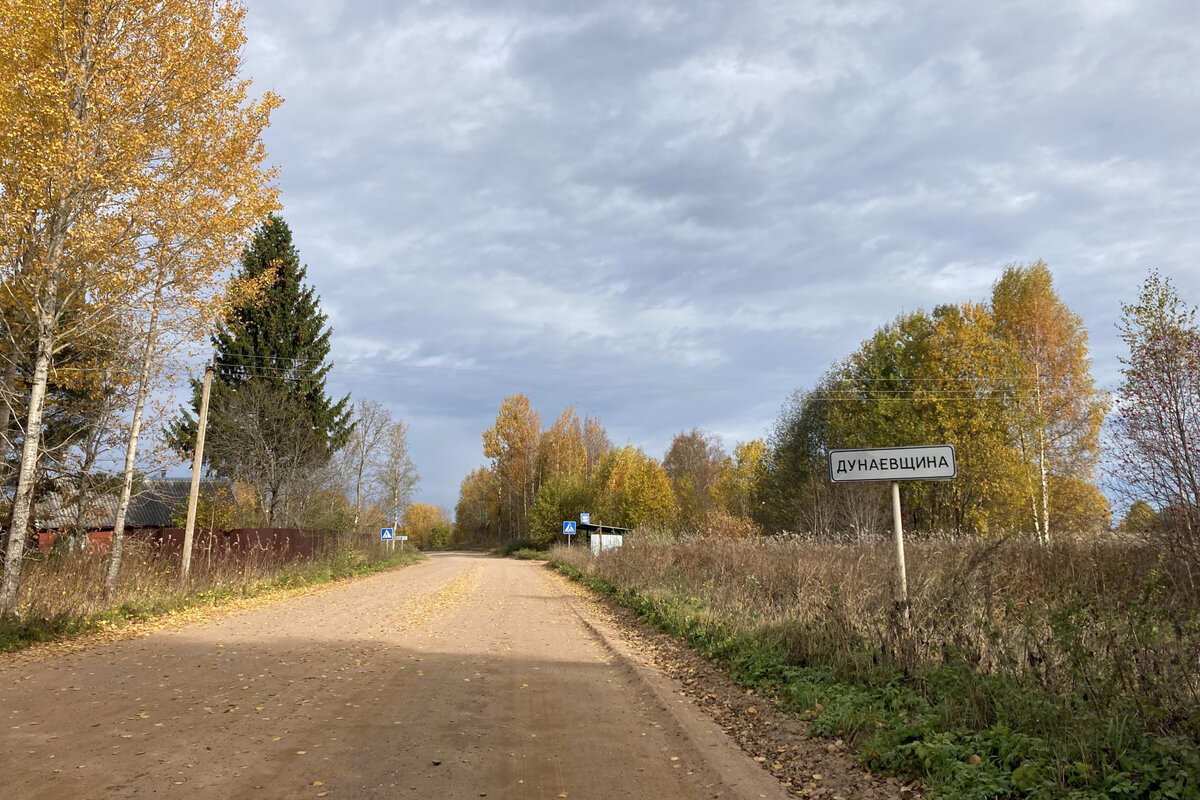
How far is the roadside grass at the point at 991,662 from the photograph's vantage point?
4.53 meters

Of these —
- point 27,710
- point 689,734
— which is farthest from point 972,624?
point 27,710

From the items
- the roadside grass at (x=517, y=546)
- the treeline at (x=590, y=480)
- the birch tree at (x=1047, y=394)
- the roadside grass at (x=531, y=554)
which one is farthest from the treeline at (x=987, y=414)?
the roadside grass at (x=517, y=546)

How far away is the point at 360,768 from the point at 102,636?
9277 mm

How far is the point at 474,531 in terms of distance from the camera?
9694 cm

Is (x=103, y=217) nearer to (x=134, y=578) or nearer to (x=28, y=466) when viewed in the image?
(x=28, y=466)

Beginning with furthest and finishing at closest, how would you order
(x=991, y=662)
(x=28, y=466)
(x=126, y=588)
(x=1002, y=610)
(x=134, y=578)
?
1. (x=134, y=578)
2. (x=126, y=588)
3. (x=28, y=466)
4. (x=1002, y=610)
5. (x=991, y=662)

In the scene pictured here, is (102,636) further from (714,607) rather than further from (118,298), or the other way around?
(714,607)

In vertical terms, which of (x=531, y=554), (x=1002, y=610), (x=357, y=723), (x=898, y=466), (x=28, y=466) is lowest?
(x=531, y=554)

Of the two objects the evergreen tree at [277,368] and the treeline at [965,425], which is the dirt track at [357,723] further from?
the evergreen tree at [277,368]

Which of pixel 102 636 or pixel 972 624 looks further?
pixel 102 636

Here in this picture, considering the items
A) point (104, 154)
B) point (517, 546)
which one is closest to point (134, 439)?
point (104, 154)

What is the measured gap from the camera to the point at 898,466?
8.27 metres

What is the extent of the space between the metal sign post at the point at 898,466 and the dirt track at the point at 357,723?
313 centimetres

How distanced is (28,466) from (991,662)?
14.0 m
